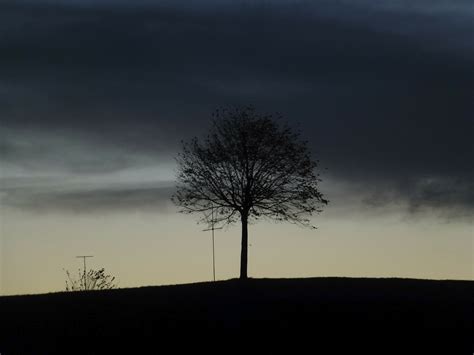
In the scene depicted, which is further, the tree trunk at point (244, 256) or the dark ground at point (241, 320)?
the tree trunk at point (244, 256)

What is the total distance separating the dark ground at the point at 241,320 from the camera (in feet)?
155

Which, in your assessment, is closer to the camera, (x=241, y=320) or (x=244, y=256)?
(x=241, y=320)

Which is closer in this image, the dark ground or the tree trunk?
the dark ground

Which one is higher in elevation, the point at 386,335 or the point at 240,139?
the point at 240,139

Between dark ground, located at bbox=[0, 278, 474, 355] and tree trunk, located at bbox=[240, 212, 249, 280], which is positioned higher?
tree trunk, located at bbox=[240, 212, 249, 280]

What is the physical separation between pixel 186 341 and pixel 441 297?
20.5m

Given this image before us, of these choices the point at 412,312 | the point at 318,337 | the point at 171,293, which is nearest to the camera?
the point at 318,337

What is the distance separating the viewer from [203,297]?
187 feet

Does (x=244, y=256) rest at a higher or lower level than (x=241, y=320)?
higher

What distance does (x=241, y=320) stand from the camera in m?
51.5

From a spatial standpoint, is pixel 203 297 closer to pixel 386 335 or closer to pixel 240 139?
pixel 386 335

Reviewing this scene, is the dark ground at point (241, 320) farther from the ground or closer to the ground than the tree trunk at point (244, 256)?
closer to the ground

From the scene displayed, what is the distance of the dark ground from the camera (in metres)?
47.2

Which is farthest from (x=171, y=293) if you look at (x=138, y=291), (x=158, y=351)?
(x=158, y=351)
